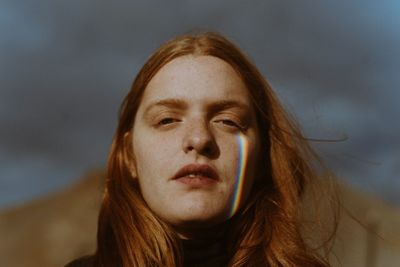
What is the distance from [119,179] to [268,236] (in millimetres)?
784

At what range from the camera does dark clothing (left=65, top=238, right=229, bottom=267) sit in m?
3.15

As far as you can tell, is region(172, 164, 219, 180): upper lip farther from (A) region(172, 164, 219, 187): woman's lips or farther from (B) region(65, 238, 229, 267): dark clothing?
(B) region(65, 238, 229, 267): dark clothing

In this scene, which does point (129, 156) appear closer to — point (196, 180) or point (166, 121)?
point (166, 121)

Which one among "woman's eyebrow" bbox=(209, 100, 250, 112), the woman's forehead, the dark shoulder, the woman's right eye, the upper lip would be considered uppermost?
the woman's forehead

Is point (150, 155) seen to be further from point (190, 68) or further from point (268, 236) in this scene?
point (268, 236)

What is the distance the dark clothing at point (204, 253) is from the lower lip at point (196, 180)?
31 centimetres

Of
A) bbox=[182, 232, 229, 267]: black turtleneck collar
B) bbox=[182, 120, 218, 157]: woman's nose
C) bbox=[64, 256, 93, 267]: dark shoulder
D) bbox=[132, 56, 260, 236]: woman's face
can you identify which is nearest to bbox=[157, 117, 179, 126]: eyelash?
bbox=[132, 56, 260, 236]: woman's face

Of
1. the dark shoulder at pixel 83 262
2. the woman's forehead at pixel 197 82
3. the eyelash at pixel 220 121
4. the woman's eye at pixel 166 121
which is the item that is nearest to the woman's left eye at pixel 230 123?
the eyelash at pixel 220 121

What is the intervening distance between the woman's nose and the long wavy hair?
390 millimetres

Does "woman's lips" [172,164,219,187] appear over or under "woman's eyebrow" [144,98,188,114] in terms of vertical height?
under

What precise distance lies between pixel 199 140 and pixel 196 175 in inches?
6.0

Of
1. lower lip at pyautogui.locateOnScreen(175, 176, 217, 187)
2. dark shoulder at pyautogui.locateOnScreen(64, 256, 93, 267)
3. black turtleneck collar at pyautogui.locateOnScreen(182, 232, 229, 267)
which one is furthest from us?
dark shoulder at pyautogui.locateOnScreen(64, 256, 93, 267)

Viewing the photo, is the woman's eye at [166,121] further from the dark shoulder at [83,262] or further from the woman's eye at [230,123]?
the dark shoulder at [83,262]

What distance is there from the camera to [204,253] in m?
3.16
